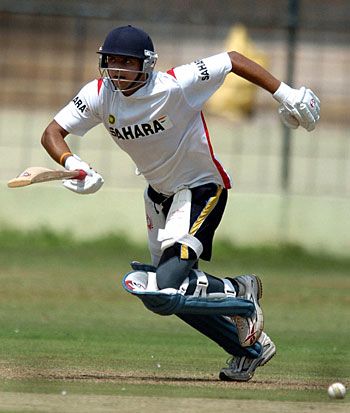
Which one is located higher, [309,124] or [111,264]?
[309,124]

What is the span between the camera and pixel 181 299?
813cm

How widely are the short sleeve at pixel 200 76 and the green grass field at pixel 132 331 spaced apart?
5.81 feet

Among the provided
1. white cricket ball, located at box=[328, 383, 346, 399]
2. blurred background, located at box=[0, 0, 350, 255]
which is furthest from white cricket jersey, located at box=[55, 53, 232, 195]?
blurred background, located at box=[0, 0, 350, 255]

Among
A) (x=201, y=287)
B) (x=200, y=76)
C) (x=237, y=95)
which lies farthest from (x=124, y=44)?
(x=237, y=95)

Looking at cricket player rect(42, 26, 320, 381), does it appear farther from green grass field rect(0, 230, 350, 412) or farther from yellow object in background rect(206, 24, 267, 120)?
yellow object in background rect(206, 24, 267, 120)

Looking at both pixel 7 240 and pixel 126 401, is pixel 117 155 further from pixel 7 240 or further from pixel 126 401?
pixel 126 401

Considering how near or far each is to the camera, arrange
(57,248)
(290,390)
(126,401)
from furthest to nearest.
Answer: (57,248) < (290,390) < (126,401)

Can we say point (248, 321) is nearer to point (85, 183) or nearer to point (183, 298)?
point (183, 298)

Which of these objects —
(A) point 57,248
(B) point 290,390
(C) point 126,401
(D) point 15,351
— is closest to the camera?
(C) point 126,401

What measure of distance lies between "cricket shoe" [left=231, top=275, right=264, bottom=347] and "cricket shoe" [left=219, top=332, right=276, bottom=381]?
133 millimetres

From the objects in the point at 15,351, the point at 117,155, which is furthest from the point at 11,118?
the point at 15,351

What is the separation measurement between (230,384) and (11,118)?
1145 centimetres

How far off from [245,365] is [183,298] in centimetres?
79

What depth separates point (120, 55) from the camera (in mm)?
8180
